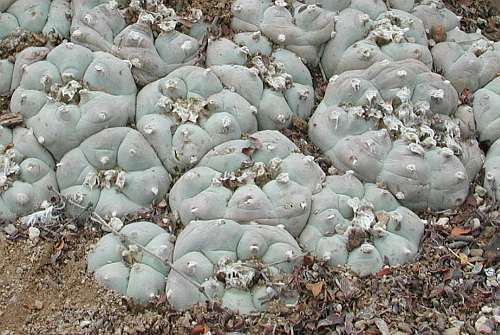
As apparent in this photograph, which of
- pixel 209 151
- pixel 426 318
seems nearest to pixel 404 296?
pixel 426 318

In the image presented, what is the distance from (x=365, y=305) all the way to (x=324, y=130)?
3.45 feet

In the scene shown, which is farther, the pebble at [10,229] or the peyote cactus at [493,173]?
the peyote cactus at [493,173]

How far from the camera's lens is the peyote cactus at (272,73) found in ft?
13.2

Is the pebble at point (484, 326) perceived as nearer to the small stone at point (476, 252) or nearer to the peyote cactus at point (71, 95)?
the small stone at point (476, 252)

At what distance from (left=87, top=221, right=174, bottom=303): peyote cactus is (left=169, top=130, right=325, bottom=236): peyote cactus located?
0.22 meters

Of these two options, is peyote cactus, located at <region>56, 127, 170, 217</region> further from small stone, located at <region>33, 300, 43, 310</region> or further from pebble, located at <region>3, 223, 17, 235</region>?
small stone, located at <region>33, 300, 43, 310</region>

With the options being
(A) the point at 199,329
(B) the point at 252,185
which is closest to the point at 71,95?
(B) the point at 252,185

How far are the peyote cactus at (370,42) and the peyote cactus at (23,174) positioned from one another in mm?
1743

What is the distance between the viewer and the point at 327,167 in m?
3.96

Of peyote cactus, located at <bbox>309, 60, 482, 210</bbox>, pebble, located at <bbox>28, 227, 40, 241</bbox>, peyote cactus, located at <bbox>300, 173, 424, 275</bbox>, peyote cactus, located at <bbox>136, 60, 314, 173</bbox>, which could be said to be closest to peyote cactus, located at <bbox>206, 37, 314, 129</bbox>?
peyote cactus, located at <bbox>136, 60, 314, 173</bbox>

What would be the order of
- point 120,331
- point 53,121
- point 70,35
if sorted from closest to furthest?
point 120,331 → point 53,121 → point 70,35

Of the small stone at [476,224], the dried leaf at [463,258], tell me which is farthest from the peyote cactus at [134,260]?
the small stone at [476,224]

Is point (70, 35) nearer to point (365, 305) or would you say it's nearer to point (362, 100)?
point (362, 100)

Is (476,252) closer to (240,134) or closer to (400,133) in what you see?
(400,133)
